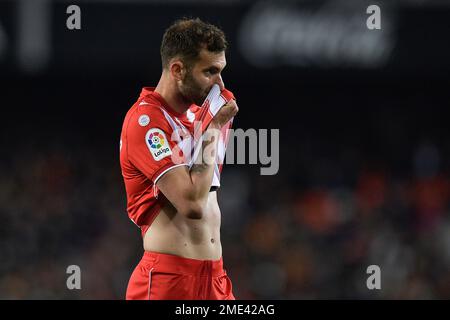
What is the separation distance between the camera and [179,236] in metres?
4.38

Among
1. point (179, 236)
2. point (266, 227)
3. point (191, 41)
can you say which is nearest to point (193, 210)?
point (179, 236)

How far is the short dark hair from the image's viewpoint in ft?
14.6

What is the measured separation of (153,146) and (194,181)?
289 millimetres

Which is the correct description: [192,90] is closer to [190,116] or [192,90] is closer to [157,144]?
[190,116]

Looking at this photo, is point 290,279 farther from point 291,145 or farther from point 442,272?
point 291,145

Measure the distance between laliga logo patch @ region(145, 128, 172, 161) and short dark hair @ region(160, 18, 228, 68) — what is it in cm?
38

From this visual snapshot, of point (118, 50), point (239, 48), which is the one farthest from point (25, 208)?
point (239, 48)

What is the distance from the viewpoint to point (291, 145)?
13.4 m

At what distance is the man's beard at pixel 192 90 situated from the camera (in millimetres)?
4441

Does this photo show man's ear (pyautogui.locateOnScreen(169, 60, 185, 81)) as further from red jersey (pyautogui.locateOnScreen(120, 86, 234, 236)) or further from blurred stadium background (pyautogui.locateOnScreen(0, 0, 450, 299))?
blurred stadium background (pyautogui.locateOnScreen(0, 0, 450, 299))

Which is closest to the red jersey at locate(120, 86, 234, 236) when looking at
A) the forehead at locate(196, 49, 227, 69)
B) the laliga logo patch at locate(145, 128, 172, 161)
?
the laliga logo patch at locate(145, 128, 172, 161)

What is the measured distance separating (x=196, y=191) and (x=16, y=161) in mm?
8716
